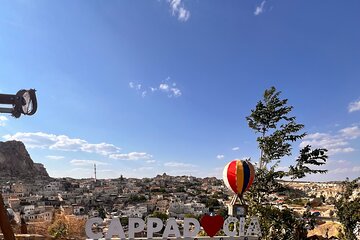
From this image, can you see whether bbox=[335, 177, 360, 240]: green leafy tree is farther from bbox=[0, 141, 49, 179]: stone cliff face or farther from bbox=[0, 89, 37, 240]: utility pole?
bbox=[0, 141, 49, 179]: stone cliff face

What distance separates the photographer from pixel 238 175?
10758mm

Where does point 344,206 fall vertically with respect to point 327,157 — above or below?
below

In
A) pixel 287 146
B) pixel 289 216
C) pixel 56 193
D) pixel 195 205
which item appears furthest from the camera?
pixel 56 193

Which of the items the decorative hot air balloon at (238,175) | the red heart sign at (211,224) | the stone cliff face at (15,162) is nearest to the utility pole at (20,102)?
the red heart sign at (211,224)

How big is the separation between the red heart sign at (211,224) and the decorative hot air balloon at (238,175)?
1.51 m

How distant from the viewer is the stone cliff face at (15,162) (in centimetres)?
13588

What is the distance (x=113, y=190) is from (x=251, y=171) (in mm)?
133143

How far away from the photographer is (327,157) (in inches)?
571

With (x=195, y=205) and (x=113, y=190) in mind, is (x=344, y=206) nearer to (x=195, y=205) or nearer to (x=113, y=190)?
(x=195, y=205)

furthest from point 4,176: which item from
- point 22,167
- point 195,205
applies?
point 195,205

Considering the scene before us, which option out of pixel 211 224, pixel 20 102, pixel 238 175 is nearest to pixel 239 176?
pixel 238 175

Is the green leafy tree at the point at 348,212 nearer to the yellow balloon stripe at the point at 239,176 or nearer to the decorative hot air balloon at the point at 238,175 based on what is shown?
the decorative hot air balloon at the point at 238,175

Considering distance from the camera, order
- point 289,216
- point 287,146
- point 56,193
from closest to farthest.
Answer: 1. point 289,216
2. point 287,146
3. point 56,193

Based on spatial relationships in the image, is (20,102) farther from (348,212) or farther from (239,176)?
(348,212)
